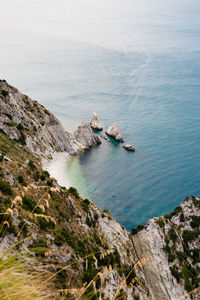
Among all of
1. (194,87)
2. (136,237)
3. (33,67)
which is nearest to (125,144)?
(136,237)

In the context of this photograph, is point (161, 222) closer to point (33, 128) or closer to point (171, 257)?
point (171, 257)

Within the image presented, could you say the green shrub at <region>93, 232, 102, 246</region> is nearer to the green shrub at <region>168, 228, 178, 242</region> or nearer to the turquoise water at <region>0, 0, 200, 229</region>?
the green shrub at <region>168, 228, 178, 242</region>

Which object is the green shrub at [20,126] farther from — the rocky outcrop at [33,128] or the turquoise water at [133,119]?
the turquoise water at [133,119]

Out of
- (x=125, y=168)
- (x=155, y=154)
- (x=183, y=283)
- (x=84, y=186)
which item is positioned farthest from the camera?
(x=155, y=154)

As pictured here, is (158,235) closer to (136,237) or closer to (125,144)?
(136,237)

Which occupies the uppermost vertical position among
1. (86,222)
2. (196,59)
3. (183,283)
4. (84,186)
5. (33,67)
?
(196,59)

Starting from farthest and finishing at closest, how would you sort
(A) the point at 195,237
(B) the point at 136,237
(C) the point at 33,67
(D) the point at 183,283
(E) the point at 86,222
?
(C) the point at 33,67 → (B) the point at 136,237 → (A) the point at 195,237 → (D) the point at 183,283 → (E) the point at 86,222

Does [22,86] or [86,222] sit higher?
[22,86]

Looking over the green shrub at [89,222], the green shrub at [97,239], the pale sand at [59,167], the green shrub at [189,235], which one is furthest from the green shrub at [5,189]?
the pale sand at [59,167]

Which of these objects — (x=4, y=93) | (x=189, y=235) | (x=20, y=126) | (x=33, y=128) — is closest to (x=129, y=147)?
(x=33, y=128)
